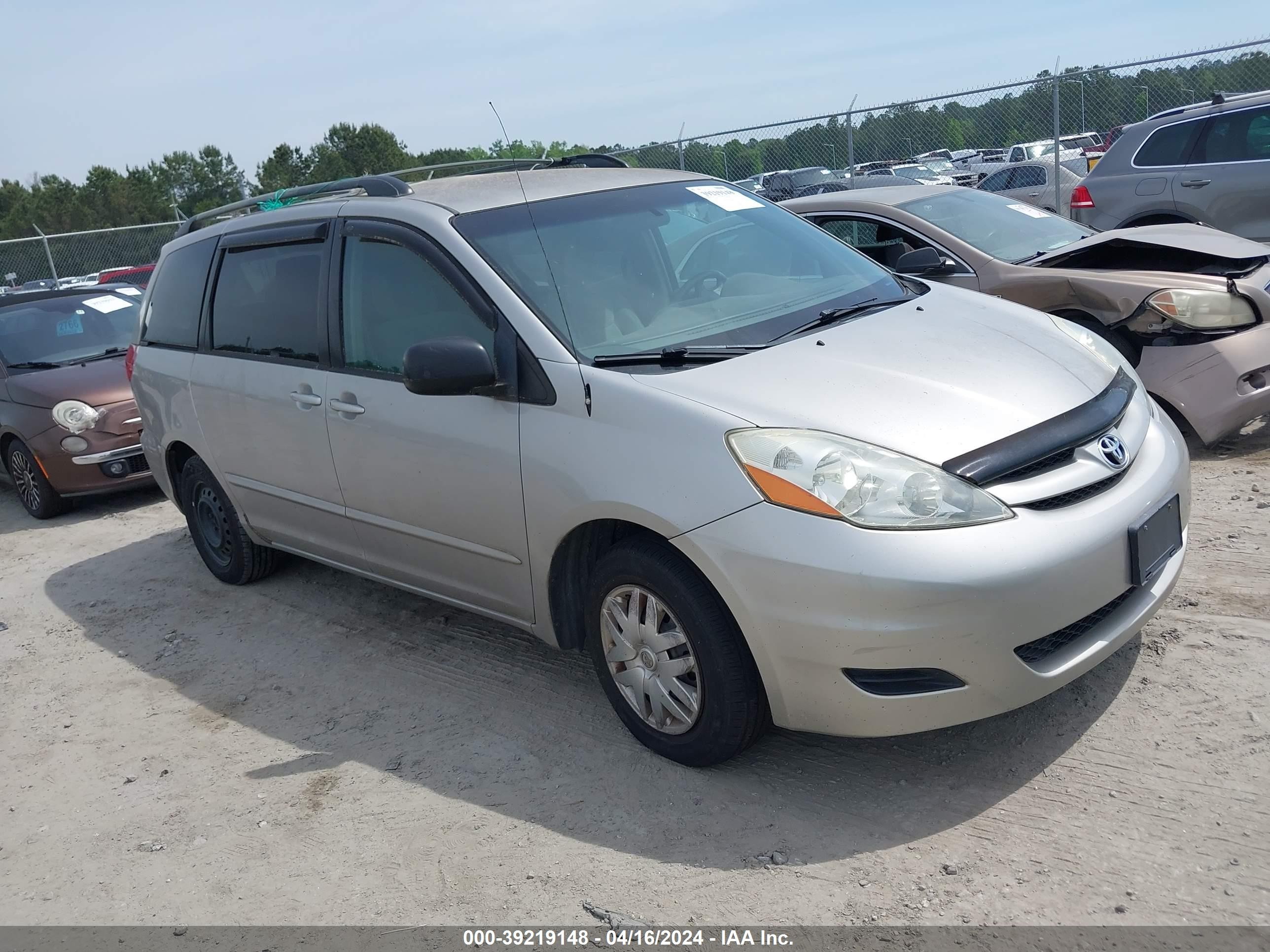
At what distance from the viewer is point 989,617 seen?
9.04ft

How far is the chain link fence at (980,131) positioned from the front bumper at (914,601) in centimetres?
776

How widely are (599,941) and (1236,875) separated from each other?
155 centimetres

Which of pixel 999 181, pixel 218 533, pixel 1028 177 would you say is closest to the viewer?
pixel 218 533

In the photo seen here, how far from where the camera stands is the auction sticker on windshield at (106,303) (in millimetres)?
9117

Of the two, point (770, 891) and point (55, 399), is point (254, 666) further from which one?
point (55, 399)

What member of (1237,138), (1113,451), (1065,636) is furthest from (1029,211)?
(1065,636)

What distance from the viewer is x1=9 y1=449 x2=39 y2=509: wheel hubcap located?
8.03 meters

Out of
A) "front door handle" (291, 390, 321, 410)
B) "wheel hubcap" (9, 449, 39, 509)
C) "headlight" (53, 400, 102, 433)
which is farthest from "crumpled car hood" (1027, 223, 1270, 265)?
"wheel hubcap" (9, 449, 39, 509)

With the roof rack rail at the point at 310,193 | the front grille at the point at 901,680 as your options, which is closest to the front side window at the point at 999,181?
the roof rack rail at the point at 310,193

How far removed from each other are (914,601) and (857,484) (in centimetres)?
35

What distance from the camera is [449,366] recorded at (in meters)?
3.42

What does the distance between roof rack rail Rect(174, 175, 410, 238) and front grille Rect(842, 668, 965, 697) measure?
2.66 m

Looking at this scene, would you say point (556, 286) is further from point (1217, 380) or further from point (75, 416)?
point (75, 416)

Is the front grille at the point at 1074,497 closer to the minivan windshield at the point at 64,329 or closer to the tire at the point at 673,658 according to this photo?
the tire at the point at 673,658
